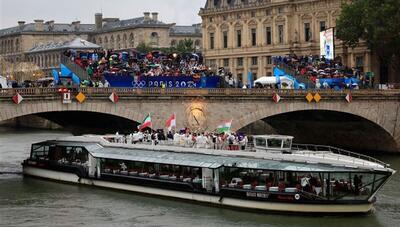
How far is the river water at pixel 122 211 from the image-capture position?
4803 centimetres

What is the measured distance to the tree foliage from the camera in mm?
91062

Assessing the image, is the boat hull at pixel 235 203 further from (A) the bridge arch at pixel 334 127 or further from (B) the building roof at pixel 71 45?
(B) the building roof at pixel 71 45

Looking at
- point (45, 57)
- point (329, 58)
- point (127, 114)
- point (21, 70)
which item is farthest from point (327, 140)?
point (45, 57)

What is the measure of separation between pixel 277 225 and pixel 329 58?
166 ft

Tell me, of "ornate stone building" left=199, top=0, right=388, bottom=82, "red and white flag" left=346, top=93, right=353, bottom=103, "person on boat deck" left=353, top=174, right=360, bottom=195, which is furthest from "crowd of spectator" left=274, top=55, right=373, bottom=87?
"person on boat deck" left=353, top=174, right=360, bottom=195

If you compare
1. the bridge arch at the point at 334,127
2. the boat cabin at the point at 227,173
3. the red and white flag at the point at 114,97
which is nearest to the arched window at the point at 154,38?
the bridge arch at the point at 334,127

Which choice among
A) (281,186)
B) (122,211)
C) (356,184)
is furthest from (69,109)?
(356,184)

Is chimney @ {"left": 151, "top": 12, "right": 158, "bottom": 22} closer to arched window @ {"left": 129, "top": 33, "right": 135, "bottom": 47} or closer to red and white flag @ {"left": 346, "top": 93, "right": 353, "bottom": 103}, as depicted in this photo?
arched window @ {"left": 129, "top": 33, "right": 135, "bottom": 47}

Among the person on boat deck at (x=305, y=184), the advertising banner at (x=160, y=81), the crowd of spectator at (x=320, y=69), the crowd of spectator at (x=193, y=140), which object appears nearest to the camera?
the person on boat deck at (x=305, y=184)

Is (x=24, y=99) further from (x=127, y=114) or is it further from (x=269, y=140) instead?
(x=269, y=140)

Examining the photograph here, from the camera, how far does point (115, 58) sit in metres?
87.6

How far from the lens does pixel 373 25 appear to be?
9231cm

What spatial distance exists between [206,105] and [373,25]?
26867 millimetres

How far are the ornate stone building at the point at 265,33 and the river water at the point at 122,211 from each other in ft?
162
